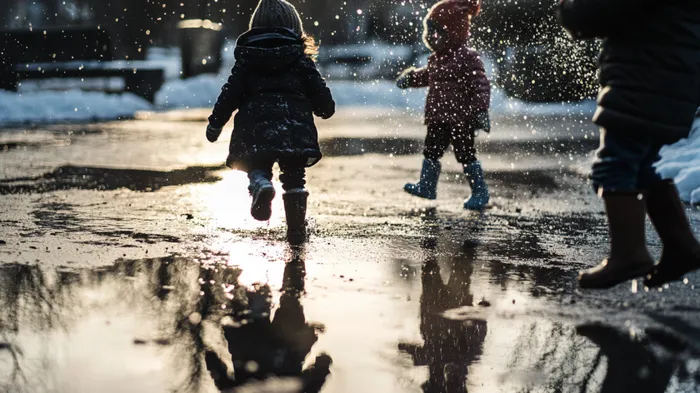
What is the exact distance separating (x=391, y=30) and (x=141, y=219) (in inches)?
1909

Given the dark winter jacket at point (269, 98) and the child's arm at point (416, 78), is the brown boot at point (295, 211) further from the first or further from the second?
the child's arm at point (416, 78)

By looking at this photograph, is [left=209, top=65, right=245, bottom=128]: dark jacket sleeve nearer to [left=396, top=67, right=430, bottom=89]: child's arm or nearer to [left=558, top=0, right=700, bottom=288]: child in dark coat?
[left=396, top=67, right=430, bottom=89]: child's arm

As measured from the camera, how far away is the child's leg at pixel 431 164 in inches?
309

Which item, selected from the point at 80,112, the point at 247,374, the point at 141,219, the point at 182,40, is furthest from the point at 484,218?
the point at 182,40

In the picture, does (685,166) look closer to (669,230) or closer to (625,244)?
(669,230)

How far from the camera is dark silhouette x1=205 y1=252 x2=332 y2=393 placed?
10.8ft

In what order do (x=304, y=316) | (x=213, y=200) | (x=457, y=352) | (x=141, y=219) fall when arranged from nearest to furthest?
(x=457, y=352) < (x=304, y=316) < (x=141, y=219) < (x=213, y=200)

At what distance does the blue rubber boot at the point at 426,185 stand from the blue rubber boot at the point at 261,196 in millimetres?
1912

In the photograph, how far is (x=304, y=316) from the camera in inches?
162

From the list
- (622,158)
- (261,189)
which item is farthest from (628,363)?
(261,189)

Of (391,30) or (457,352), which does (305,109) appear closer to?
(457,352)

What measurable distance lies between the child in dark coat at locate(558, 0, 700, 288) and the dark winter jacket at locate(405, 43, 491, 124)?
11.1ft

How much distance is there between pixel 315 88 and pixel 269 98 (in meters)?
0.31

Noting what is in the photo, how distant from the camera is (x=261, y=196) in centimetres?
601
